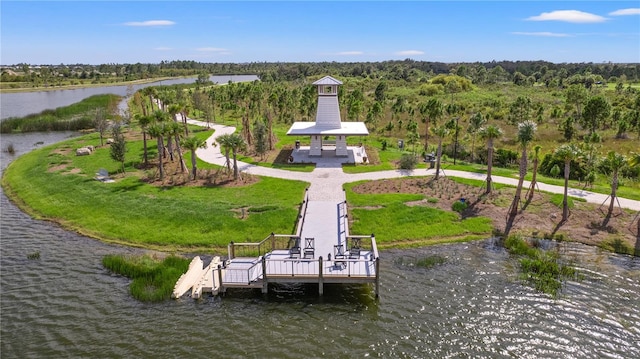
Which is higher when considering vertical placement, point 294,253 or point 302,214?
point 302,214

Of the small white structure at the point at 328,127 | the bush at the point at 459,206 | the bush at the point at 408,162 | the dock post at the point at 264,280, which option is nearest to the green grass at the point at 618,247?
the bush at the point at 459,206

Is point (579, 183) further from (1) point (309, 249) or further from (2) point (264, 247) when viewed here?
(2) point (264, 247)

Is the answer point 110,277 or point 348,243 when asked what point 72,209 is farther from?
point 348,243

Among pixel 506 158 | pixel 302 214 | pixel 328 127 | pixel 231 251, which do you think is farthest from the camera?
pixel 328 127

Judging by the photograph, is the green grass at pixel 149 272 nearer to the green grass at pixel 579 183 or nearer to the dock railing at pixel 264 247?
the dock railing at pixel 264 247

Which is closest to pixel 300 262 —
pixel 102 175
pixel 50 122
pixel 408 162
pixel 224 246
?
pixel 224 246

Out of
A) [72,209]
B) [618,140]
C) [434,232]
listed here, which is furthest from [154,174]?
[618,140]

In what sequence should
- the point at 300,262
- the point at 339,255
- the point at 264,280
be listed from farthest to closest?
1. the point at 339,255
2. the point at 300,262
3. the point at 264,280
